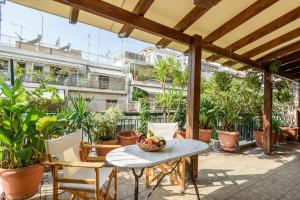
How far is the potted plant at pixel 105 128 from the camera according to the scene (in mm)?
3727

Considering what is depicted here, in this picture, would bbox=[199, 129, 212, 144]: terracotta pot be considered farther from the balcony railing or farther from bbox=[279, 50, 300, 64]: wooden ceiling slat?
the balcony railing

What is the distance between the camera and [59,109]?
397 cm

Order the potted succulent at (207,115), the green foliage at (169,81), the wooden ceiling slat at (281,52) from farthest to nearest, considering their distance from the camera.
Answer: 1. the potted succulent at (207,115)
2. the green foliage at (169,81)
3. the wooden ceiling slat at (281,52)

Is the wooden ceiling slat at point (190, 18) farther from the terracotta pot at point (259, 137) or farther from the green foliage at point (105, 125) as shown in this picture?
the terracotta pot at point (259, 137)

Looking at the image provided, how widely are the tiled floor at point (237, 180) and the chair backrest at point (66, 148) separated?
64 centimetres

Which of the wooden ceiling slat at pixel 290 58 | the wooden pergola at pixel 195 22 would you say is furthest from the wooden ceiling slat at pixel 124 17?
the wooden ceiling slat at pixel 290 58

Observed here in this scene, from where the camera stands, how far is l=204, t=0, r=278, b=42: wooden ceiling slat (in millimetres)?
2699

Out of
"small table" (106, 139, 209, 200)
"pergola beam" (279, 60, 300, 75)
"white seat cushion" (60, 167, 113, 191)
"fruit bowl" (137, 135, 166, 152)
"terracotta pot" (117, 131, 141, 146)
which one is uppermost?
"pergola beam" (279, 60, 300, 75)

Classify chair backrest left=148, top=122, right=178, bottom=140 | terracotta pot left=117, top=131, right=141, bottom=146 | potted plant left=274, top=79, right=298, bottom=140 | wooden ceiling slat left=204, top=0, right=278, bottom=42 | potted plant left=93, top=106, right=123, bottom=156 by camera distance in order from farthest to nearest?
1. potted plant left=274, top=79, right=298, bottom=140
2. terracotta pot left=117, top=131, right=141, bottom=146
3. potted plant left=93, top=106, right=123, bottom=156
4. chair backrest left=148, top=122, right=178, bottom=140
5. wooden ceiling slat left=204, top=0, right=278, bottom=42

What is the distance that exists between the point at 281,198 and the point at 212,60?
299 cm

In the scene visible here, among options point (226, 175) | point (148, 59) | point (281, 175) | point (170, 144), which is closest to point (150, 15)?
point (170, 144)

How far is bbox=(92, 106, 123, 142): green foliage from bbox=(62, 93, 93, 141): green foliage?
0.17 metres

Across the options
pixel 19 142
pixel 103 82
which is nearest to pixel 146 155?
pixel 19 142

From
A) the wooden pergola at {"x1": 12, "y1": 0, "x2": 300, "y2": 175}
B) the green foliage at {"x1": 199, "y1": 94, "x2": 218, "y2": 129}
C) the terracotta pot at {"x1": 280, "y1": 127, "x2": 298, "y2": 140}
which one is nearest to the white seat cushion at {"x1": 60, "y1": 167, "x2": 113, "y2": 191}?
the wooden pergola at {"x1": 12, "y1": 0, "x2": 300, "y2": 175}
